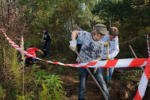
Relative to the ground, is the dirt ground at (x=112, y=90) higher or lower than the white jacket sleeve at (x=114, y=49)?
lower

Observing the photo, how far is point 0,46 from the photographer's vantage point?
3219mm

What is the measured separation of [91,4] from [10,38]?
6.97 metres

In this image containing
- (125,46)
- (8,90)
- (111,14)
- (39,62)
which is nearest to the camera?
(8,90)

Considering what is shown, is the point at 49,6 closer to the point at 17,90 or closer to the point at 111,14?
the point at 111,14

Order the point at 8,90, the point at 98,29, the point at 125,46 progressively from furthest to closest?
the point at 125,46
the point at 8,90
the point at 98,29

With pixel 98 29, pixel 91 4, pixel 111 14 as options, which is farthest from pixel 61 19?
pixel 98 29

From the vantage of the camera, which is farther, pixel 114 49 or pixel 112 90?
pixel 112 90

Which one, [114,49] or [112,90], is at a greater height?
[114,49]

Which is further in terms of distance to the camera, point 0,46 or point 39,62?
point 39,62

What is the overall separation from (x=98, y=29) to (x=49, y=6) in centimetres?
725

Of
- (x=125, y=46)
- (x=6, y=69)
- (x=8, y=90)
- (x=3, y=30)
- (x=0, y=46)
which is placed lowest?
(x=125, y=46)

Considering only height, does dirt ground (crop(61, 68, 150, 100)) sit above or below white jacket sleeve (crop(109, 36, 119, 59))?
below

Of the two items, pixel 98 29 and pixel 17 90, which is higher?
pixel 98 29

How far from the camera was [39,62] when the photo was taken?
20.9 ft
